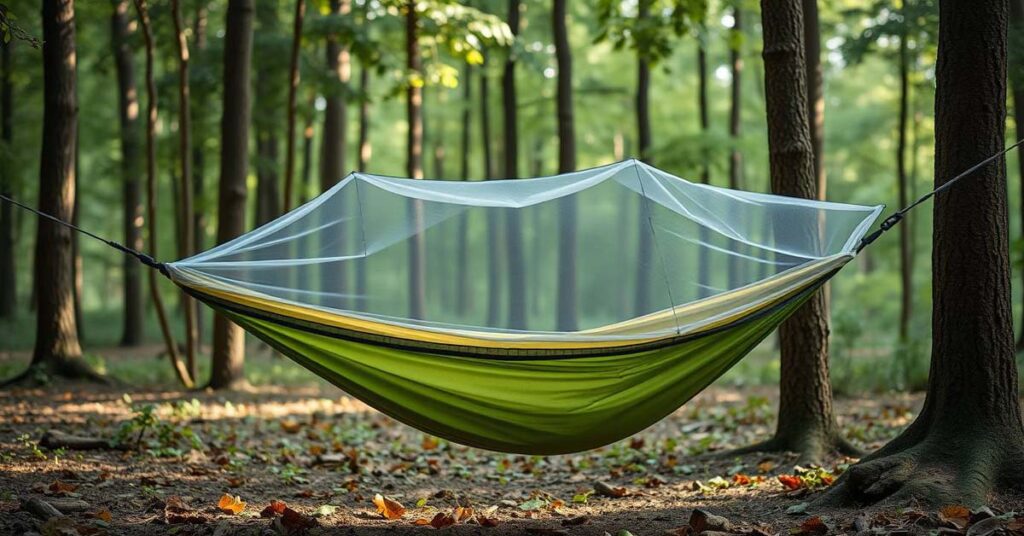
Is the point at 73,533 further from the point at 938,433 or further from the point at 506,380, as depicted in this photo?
the point at 938,433

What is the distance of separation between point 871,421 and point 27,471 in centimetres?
484

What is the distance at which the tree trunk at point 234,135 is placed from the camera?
670 centimetres

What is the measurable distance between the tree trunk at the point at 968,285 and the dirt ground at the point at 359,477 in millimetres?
303

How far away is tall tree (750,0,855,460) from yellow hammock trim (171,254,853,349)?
1.14 m

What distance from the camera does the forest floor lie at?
301 centimetres

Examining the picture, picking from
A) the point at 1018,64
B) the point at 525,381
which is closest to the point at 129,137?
the point at 525,381

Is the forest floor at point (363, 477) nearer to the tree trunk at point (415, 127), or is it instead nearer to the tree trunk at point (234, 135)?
the tree trunk at point (415, 127)

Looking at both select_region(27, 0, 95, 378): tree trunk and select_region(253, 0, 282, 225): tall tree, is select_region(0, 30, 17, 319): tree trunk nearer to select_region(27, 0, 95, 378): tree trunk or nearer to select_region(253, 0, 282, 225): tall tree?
select_region(253, 0, 282, 225): tall tree

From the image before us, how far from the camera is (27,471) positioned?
139 inches

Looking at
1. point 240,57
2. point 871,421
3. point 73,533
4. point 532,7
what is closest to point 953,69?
point 871,421

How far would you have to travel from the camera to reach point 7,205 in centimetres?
1228

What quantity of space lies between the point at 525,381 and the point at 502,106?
12.0 m

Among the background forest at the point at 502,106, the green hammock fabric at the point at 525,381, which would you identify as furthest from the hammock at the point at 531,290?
the background forest at the point at 502,106

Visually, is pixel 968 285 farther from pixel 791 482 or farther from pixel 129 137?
pixel 129 137
